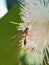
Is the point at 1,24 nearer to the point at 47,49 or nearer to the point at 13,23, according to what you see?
the point at 13,23

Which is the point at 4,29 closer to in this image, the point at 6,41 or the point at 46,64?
the point at 6,41

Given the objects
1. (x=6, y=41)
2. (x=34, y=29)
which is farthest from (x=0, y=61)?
(x=34, y=29)

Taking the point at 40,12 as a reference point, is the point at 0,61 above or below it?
below

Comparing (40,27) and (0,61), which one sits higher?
(40,27)

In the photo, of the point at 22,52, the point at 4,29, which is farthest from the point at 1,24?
the point at 22,52

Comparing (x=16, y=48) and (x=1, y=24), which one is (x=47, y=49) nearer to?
(x=16, y=48)

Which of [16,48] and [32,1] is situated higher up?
[32,1]

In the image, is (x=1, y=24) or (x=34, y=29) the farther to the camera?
(x=1, y=24)

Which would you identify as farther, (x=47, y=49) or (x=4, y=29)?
(x=4, y=29)
